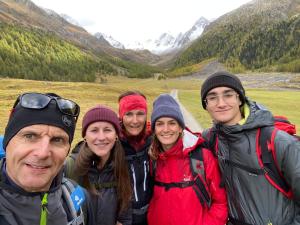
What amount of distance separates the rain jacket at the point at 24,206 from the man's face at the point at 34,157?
77 mm

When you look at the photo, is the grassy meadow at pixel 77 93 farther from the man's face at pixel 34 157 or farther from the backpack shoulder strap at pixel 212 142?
the man's face at pixel 34 157

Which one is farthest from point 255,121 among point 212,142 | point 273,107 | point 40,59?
point 40,59

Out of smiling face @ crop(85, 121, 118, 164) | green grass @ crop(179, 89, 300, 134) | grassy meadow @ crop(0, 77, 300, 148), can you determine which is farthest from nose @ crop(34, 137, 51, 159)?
green grass @ crop(179, 89, 300, 134)

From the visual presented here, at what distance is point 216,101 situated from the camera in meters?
4.30

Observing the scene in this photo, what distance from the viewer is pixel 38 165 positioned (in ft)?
8.72

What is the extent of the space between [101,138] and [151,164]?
0.89 m

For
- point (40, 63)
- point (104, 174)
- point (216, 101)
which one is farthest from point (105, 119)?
point (40, 63)

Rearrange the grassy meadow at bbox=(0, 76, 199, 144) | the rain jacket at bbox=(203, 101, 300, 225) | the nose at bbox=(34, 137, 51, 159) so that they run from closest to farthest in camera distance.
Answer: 1. the nose at bbox=(34, 137, 51, 159)
2. the rain jacket at bbox=(203, 101, 300, 225)
3. the grassy meadow at bbox=(0, 76, 199, 144)

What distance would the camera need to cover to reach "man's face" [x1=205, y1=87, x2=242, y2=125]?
4121 millimetres

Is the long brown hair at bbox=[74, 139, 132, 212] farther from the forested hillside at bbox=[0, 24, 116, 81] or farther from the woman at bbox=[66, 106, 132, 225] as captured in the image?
the forested hillside at bbox=[0, 24, 116, 81]

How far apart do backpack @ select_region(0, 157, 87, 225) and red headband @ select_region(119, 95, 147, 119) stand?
2.42m

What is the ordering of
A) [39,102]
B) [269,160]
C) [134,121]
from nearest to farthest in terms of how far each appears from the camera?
1. [39,102]
2. [269,160]
3. [134,121]

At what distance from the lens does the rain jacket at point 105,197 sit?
410 centimetres

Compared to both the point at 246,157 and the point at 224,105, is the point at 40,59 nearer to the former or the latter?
the point at 224,105
